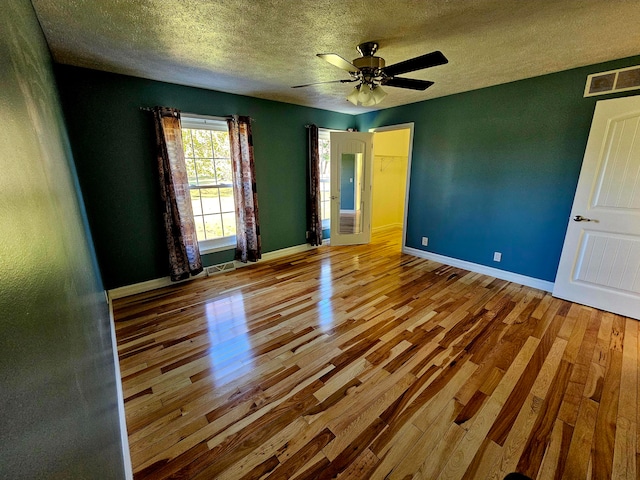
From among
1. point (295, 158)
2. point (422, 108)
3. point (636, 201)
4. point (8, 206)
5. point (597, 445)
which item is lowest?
point (597, 445)

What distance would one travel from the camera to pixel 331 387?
6.01ft

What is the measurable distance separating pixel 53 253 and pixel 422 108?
4.45m

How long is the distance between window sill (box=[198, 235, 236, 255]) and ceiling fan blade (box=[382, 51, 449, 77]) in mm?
2931

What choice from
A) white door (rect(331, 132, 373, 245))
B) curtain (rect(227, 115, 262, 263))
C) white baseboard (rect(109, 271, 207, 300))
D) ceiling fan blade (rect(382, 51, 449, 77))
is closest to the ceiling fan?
ceiling fan blade (rect(382, 51, 449, 77))

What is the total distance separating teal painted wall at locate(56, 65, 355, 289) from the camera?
2.64 meters

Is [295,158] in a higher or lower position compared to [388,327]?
higher

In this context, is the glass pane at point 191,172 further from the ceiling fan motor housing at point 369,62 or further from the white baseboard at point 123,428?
the ceiling fan motor housing at point 369,62

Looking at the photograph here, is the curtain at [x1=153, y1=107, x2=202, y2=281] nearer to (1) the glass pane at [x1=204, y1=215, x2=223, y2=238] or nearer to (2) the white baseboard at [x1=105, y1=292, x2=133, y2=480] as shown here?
(1) the glass pane at [x1=204, y1=215, x2=223, y2=238]

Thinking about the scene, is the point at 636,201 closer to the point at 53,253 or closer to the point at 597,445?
the point at 597,445

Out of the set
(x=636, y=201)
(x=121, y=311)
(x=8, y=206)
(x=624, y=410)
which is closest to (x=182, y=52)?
(x=8, y=206)

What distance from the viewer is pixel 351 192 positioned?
5059mm

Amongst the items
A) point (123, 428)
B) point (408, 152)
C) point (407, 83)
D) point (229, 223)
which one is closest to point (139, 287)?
point (229, 223)

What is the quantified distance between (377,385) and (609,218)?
112 inches

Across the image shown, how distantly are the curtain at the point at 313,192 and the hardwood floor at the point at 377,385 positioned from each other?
1.78m
